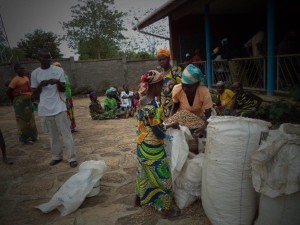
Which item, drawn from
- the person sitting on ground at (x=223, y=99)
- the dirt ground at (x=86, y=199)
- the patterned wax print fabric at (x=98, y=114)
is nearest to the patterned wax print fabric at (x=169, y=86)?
the dirt ground at (x=86, y=199)

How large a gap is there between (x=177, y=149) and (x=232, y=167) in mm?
672

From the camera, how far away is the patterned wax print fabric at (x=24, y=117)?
5891 millimetres

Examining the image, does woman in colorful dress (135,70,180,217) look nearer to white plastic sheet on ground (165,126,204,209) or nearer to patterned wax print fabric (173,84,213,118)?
white plastic sheet on ground (165,126,204,209)

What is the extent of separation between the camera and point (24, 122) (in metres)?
6.02

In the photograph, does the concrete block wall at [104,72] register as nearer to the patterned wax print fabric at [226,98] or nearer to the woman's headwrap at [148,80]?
the patterned wax print fabric at [226,98]

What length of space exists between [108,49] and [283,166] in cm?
2770

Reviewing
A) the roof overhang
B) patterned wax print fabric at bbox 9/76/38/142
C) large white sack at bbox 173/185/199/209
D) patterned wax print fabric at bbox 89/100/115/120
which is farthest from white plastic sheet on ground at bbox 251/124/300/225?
patterned wax print fabric at bbox 89/100/115/120

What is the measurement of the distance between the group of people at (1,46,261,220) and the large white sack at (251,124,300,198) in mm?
924

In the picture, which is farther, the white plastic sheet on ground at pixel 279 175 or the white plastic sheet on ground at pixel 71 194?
the white plastic sheet on ground at pixel 71 194

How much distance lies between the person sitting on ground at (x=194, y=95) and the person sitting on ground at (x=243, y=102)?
2.34 metres

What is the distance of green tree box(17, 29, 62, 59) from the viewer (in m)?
32.0

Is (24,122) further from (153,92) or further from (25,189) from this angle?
(153,92)

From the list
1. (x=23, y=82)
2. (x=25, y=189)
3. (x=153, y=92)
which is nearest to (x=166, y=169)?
(x=153, y=92)

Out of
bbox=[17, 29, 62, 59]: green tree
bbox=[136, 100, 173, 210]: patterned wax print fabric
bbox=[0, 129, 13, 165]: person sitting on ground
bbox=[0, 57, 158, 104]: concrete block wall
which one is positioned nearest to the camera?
bbox=[136, 100, 173, 210]: patterned wax print fabric
